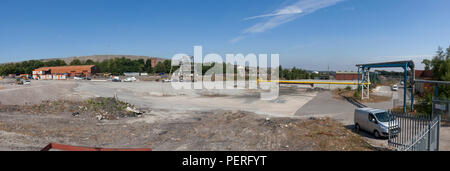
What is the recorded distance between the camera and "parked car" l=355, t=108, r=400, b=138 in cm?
1079

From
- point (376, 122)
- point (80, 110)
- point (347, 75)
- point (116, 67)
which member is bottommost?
point (80, 110)

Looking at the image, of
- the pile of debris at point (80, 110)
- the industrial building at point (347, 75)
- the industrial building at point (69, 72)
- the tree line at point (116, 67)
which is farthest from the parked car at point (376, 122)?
the industrial building at point (69, 72)

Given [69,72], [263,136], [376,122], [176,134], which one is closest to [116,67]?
[69,72]

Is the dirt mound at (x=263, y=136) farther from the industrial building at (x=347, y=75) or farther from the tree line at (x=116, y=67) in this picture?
the tree line at (x=116, y=67)

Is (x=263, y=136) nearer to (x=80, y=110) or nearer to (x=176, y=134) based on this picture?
(x=176, y=134)

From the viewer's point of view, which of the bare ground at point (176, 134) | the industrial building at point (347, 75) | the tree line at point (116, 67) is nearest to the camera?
the bare ground at point (176, 134)

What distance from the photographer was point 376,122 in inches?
464

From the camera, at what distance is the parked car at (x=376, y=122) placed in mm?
10789

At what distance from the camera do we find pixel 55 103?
69.2 ft

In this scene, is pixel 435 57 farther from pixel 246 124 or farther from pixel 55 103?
pixel 55 103

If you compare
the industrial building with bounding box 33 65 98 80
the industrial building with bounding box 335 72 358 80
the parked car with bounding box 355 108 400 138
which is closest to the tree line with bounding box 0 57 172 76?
the industrial building with bounding box 33 65 98 80

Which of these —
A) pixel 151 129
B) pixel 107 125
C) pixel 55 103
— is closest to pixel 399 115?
pixel 151 129
